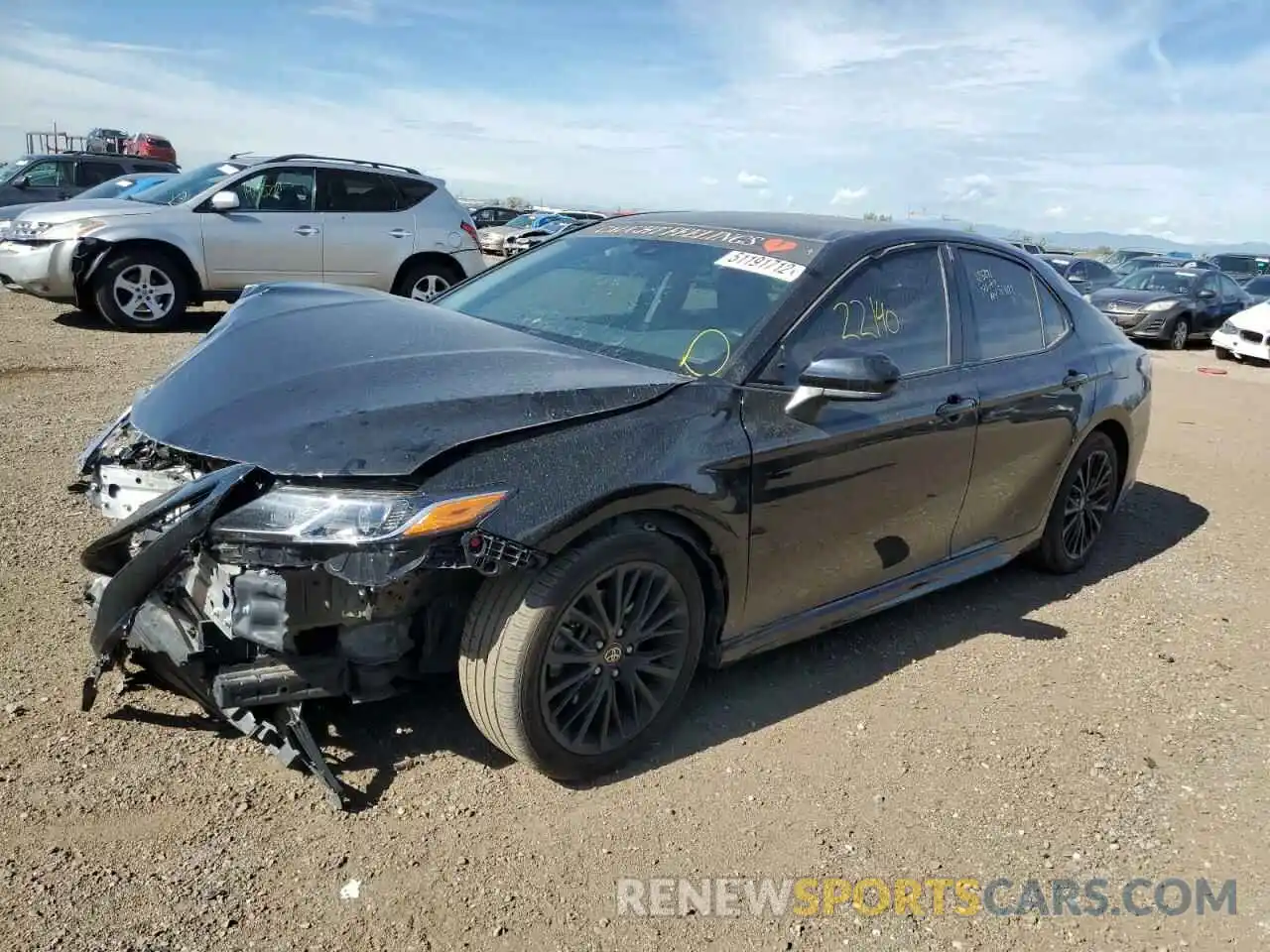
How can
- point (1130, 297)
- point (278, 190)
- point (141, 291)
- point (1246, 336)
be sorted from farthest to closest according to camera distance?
point (1130, 297)
point (1246, 336)
point (278, 190)
point (141, 291)

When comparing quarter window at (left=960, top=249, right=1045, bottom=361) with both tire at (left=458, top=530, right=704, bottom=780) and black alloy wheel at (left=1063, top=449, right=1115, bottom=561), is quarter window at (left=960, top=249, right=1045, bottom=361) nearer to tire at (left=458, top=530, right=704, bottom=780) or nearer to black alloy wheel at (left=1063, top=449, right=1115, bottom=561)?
black alloy wheel at (left=1063, top=449, right=1115, bottom=561)

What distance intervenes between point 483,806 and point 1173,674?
291 cm

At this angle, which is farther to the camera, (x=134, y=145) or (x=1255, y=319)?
(x=134, y=145)

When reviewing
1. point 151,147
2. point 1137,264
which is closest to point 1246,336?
point 1137,264

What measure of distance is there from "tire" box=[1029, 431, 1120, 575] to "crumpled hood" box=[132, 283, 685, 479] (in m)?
2.55

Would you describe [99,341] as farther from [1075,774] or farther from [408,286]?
[1075,774]

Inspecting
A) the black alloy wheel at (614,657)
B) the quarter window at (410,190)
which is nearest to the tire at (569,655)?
the black alloy wheel at (614,657)

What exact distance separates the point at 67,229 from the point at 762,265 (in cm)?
829

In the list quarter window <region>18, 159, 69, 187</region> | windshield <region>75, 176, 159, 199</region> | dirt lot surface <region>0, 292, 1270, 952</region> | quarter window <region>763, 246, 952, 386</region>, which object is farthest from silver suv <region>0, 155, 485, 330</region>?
quarter window <region>763, 246, 952, 386</region>

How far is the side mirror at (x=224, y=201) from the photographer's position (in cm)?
965

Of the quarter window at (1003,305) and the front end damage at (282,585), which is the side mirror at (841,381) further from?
Answer: the quarter window at (1003,305)

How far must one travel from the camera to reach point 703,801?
2.92m

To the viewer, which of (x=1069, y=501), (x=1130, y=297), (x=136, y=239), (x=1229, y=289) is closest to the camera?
(x=1069, y=501)

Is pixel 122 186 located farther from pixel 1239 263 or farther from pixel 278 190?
pixel 1239 263
